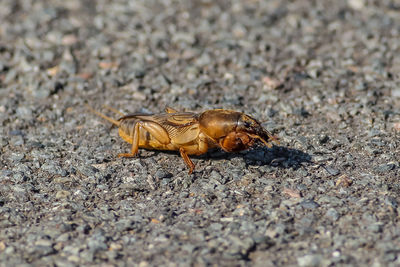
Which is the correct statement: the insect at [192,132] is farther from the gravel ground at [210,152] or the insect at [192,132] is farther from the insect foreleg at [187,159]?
the gravel ground at [210,152]

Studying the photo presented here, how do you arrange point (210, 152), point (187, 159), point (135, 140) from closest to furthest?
1. point (187, 159)
2. point (135, 140)
3. point (210, 152)

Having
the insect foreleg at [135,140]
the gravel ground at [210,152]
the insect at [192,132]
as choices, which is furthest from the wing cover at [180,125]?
the gravel ground at [210,152]

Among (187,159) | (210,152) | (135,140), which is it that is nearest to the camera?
(187,159)

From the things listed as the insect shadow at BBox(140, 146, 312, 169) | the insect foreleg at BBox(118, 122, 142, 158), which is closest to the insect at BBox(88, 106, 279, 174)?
the insect foreleg at BBox(118, 122, 142, 158)

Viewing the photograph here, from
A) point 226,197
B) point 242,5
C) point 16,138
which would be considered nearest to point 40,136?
point 16,138

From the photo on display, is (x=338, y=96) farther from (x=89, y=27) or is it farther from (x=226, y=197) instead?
(x=89, y=27)

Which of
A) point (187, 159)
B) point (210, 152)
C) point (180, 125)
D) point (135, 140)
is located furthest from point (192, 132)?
point (135, 140)

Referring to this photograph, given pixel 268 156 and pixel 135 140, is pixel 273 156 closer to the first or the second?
pixel 268 156
